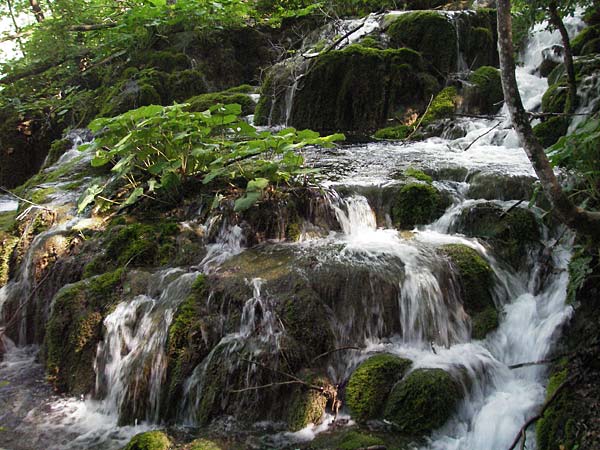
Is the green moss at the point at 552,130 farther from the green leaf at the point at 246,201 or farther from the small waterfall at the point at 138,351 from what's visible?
the small waterfall at the point at 138,351

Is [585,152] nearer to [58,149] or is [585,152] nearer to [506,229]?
[506,229]

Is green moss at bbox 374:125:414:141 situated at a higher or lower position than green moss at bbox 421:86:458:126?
lower

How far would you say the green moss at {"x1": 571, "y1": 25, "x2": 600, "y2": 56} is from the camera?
860 cm

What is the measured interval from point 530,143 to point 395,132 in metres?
6.44

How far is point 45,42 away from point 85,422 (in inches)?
438

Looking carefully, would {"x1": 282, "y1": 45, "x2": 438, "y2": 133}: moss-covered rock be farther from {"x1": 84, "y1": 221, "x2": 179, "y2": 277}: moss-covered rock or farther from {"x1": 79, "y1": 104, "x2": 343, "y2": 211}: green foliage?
{"x1": 84, "y1": 221, "x2": 179, "y2": 277}: moss-covered rock

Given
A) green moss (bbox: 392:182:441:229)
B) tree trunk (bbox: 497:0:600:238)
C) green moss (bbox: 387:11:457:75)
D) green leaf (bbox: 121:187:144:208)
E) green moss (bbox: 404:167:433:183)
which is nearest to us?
tree trunk (bbox: 497:0:600:238)

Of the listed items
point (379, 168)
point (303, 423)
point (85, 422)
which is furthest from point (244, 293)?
point (379, 168)

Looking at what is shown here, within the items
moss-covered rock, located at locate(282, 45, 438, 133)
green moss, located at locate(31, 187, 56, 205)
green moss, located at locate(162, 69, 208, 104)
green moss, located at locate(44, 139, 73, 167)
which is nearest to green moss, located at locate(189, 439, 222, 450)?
green moss, located at locate(31, 187, 56, 205)

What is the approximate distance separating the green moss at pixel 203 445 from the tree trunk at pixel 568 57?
6.02 metres

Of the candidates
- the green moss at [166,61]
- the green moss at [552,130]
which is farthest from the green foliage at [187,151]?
the green moss at [166,61]

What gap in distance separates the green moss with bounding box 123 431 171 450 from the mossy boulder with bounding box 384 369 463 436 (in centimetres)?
164

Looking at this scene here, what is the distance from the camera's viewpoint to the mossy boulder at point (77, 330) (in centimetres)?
458

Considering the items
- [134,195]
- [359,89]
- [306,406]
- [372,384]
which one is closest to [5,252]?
[134,195]
